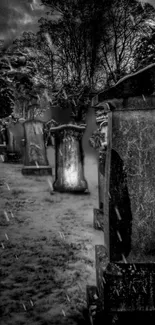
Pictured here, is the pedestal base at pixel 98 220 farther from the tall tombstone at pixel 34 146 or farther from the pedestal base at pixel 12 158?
the pedestal base at pixel 12 158

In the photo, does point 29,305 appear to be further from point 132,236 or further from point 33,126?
point 33,126

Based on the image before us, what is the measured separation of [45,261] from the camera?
2.71 m

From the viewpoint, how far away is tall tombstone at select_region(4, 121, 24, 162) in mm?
13391

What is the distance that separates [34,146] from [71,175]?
10.3 feet

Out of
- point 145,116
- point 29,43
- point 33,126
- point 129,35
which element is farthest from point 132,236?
point 29,43

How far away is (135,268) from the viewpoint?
5.58 feet

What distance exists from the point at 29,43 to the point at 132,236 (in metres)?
24.9

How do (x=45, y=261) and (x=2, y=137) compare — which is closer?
(x=45, y=261)

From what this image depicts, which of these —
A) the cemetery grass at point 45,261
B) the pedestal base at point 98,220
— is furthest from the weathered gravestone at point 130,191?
the pedestal base at point 98,220

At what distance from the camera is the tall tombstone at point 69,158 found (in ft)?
20.4

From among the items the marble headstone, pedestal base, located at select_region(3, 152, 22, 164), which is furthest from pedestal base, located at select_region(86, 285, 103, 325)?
pedestal base, located at select_region(3, 152, 22, 164)

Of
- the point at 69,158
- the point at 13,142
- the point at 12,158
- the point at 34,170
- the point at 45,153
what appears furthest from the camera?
the point at 13,142

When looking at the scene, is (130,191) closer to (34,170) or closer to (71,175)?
(71,175)

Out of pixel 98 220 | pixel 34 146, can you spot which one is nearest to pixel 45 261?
pixel 98 220
